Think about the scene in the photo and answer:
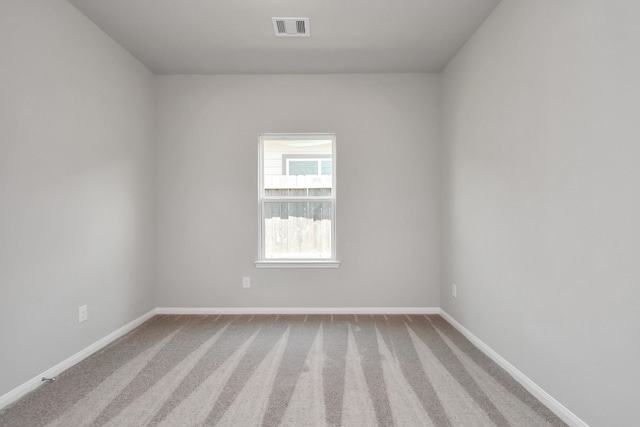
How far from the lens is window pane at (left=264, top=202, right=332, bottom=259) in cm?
422

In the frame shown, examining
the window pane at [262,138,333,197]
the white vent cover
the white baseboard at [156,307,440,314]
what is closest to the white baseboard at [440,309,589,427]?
the white baseboard at [156,307,440,314]

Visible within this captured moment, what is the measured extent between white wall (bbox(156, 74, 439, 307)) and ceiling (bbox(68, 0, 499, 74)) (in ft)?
0.85

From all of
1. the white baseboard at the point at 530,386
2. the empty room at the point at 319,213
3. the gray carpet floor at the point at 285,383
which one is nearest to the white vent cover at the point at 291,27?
the empty room at the point at 319,213

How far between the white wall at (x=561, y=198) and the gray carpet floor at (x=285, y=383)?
370 millimetres

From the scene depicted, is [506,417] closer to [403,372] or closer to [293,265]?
[403,372]

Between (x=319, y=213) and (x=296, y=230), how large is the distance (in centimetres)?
33

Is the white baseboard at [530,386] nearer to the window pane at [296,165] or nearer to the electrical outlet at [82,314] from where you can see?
the window pane at [296,165]

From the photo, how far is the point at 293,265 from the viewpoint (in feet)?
13.5

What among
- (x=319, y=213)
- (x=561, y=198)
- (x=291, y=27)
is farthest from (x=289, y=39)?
(x=561, y=198)

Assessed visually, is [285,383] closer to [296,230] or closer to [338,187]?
[296,230]

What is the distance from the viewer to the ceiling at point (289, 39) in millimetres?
2826

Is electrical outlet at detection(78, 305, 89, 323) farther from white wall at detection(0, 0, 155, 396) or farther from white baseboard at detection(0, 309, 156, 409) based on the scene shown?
white baseboard at detection(0, 309, 156, 409)

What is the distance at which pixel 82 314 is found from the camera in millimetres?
2889

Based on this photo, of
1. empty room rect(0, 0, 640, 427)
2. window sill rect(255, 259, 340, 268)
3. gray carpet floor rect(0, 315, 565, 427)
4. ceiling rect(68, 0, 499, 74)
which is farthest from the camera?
window sill rect(255, 259, 340, 268)
